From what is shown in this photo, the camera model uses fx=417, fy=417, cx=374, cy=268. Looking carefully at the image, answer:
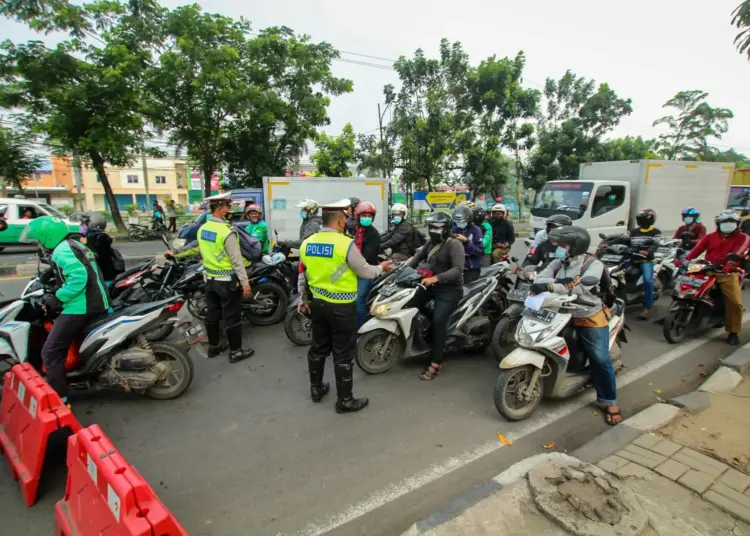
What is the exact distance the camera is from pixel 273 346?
5.03 meters

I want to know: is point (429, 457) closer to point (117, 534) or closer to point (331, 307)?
point (331, 307)

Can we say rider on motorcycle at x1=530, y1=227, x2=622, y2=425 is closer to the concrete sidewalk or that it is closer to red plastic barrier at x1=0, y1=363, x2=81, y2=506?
the concrete sidewalk

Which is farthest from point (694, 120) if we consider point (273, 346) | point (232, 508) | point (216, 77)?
point (232, 508)

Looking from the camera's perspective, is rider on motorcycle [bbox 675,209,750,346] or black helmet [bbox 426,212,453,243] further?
rider on motorcycle [bbox 675,209,750,346]

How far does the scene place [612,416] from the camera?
332 cm

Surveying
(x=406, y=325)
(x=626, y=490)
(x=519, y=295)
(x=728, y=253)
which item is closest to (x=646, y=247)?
(x=728, y=253)

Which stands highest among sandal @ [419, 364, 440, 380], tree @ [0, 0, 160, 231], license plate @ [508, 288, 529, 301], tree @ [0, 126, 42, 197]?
tree @ [0, 0, 160, 231]

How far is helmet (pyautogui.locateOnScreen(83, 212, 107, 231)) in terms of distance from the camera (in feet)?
15.4

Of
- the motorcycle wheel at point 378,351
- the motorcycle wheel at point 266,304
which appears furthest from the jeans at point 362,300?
the motorcycle wheel at point 266,304

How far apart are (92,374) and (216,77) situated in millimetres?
12396

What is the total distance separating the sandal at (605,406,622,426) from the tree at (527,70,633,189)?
1720cm

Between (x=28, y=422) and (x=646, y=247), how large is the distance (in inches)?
274

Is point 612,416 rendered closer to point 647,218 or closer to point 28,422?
point 647,218

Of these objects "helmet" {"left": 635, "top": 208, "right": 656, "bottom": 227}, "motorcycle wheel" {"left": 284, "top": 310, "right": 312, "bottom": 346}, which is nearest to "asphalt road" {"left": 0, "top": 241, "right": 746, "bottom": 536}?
"motorcycle wheel" {"left": 284, "top": 310, "right": 312, "bottom": 346}
